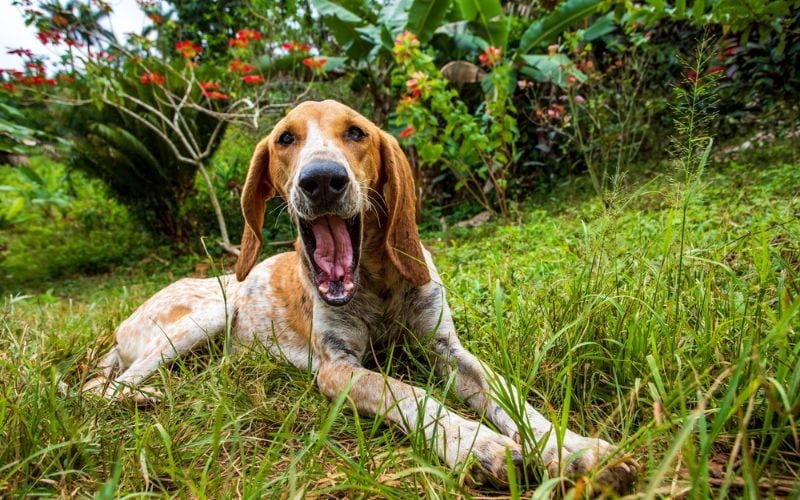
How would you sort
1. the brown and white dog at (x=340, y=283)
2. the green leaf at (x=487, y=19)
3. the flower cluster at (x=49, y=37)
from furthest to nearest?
the green leaf at (x=487, y=19), the flower cluster at (x=49, y=37), the brown and white dog at (x=340, y=283)

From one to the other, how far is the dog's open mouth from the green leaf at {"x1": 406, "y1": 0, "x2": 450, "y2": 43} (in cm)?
630

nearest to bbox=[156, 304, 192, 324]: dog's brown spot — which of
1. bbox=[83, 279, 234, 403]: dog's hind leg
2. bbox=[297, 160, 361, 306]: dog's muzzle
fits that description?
bbox=[83, 279, 234, 403]: dog's hind leg

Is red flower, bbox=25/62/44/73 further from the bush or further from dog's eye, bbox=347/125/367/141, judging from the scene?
dog's eye, bbox=347/125/367/141

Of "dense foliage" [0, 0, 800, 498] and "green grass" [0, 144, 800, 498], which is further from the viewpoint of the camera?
"dense foliage" [0, 0, 800, 498]

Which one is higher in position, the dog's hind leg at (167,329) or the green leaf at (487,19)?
the green leaf at (487,19)

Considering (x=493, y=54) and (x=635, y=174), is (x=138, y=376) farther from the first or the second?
(x=635, y=174)

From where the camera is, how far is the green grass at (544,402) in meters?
1.34

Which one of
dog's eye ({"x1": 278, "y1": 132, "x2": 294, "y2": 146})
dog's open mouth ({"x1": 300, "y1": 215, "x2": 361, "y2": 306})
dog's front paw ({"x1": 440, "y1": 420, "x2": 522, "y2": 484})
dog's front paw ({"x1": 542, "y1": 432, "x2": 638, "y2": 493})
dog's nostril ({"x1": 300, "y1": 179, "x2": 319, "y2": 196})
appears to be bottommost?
dog's front paw ({"x1": 440, "y1": 420, "x2": 522, "y2": 484})

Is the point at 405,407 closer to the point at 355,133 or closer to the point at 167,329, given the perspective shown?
the point at 355,133

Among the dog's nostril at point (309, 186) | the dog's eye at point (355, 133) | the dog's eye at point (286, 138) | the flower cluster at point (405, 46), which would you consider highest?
the flower cluster at point (405, 46)

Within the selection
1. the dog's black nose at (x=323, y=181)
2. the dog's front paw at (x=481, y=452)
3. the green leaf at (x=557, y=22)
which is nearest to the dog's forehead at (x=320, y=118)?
the dog's black nose at (x=323, y=181)

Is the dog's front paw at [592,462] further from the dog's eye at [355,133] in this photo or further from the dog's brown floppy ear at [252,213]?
the dog's brown floppy ear at [252,213]

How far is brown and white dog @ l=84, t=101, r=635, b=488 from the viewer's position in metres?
2.25

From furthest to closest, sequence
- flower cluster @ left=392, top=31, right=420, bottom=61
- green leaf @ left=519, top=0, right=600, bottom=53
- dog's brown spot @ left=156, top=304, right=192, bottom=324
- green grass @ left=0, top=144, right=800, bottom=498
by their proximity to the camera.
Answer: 1. green leaf @ left=519, top=0, right=600, bottom=53
2. flower cluster @ left=392, top=31, right=420, bottom=61
3. dog's brown spot @ left=156, top=304, right=192, bottom=324
4. green grass @ left=0, top=144, right=800, bottom=498
